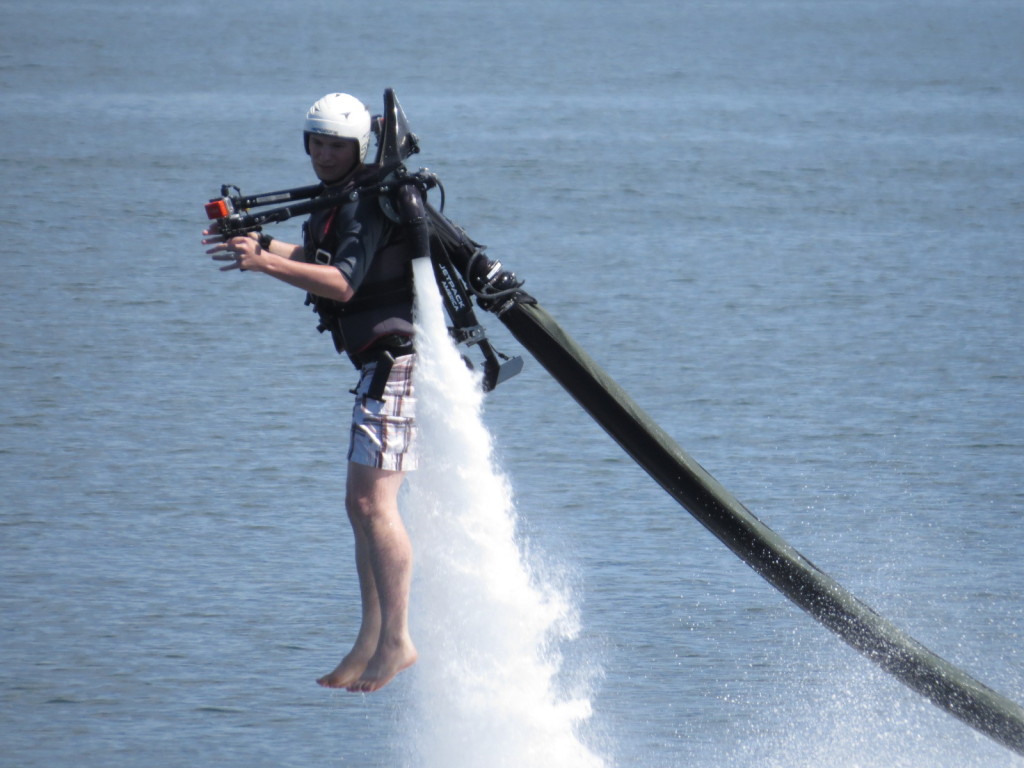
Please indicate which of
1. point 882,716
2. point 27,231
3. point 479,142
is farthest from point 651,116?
point 882,716

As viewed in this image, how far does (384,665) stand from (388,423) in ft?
2.84

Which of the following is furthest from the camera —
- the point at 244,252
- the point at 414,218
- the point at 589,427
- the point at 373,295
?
the point at 589,427

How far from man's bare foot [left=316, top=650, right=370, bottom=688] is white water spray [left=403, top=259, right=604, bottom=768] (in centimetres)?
41

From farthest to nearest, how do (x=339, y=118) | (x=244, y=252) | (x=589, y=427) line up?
(x=589, y=427) < (x=339, y=118) < (x=244, y=252)

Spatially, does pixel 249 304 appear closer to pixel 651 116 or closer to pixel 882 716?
pixel 882 716

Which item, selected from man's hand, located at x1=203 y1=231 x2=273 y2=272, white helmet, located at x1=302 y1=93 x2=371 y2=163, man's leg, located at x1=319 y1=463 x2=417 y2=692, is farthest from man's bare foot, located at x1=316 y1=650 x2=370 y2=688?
white helmet, located at x1=302 y1=93 x2=371 y2=163

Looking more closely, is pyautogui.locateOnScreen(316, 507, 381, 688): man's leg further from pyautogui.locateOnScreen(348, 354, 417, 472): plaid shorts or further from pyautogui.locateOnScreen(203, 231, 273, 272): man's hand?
pyautogui.locateOnScreen(203, 231, 273, 272): man's hand

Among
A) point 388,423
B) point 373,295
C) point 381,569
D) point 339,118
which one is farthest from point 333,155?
point 381,569

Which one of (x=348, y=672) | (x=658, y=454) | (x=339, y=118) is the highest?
(x=339, y=118)

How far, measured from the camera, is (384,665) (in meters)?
6.26

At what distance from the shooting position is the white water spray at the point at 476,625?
6578mm

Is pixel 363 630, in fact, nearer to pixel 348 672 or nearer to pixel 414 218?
pixel 348 672

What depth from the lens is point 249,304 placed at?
16656 mm

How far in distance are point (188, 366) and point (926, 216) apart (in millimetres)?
10752
